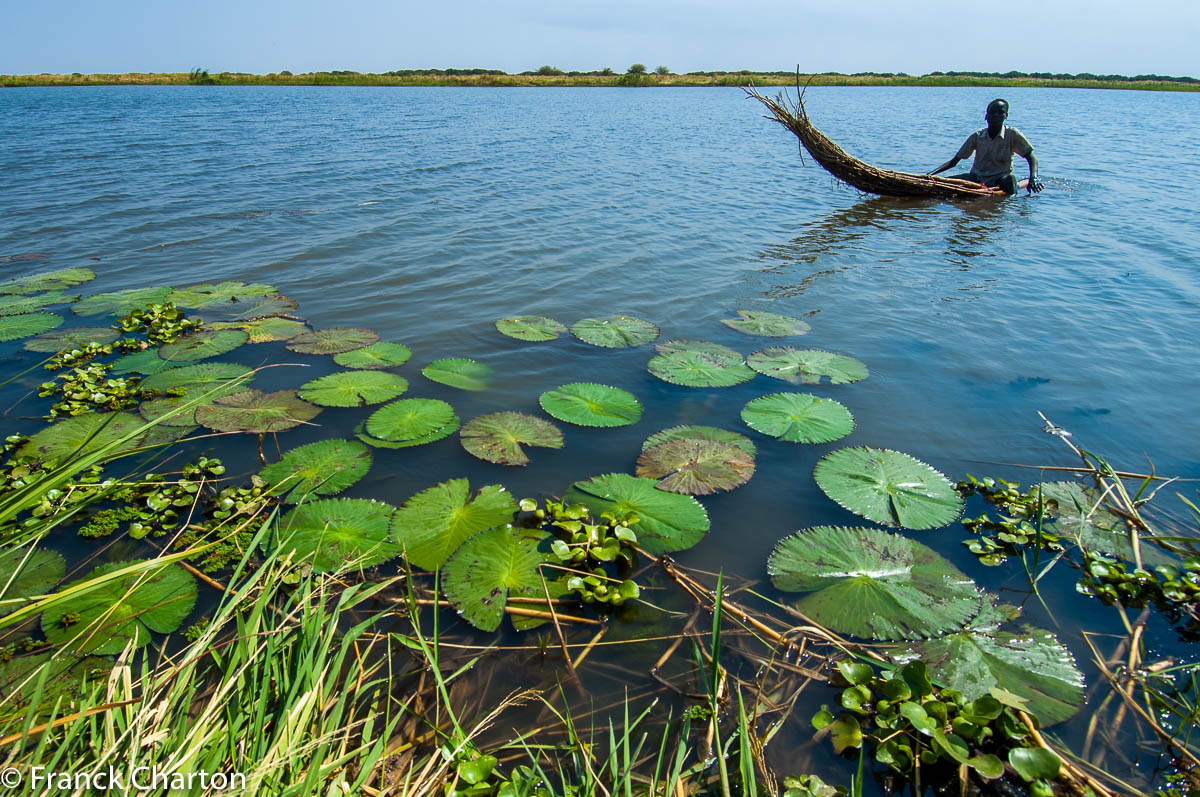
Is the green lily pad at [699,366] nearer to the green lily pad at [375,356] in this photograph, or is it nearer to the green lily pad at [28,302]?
the green lily pad at [375,356]

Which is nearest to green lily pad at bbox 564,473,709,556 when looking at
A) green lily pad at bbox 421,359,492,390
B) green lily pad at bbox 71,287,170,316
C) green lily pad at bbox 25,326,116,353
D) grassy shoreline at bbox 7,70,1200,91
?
green lily pad at bbox 421,359,492,390

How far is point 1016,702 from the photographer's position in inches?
75.5

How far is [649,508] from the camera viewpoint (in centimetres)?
286

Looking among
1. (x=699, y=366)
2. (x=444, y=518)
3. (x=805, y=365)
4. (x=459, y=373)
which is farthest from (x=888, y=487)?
(x=459, y=373)

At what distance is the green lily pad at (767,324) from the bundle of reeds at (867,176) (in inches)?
218

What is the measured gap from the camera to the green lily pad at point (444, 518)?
261cm

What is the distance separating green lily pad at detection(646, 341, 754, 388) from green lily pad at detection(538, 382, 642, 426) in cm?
41

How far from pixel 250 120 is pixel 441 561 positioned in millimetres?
24877

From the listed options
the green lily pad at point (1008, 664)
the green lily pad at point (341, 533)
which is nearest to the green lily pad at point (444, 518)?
the green lily pad at point (341, 533)

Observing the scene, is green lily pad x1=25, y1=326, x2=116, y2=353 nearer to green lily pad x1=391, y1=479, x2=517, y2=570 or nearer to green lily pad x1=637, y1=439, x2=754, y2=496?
green lily pad x1=391, y1=479, x2=517, y2=570

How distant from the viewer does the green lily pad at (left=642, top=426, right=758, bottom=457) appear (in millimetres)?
3336

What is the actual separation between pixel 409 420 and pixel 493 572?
4.62 feet

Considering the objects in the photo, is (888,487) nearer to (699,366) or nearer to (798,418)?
(798,418)

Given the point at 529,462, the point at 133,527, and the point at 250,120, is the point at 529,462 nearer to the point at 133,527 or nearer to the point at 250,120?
the point at 133,527
